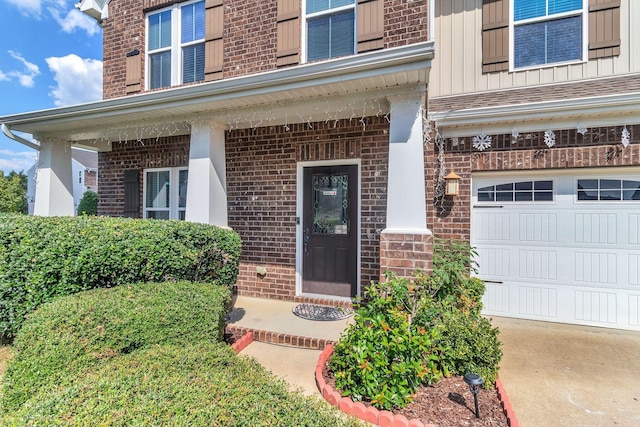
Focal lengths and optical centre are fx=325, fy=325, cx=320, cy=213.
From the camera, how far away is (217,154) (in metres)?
4.69

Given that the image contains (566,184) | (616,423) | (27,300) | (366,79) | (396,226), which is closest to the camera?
(616,423)

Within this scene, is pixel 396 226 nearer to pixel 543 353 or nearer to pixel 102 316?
pixel 543 353

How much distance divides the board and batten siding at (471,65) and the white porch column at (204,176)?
3571 millimetres

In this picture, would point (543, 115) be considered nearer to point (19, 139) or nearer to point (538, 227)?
point (538, 227)

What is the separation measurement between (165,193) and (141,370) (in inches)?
193

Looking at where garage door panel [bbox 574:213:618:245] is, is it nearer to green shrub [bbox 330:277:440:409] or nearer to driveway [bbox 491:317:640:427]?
driveway [bbox 491:317:640:427]

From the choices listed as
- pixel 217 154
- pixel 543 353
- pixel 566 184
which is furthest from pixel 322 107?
pixel 543 353

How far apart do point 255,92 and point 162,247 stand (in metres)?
2.08

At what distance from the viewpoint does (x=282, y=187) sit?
5.35 meters

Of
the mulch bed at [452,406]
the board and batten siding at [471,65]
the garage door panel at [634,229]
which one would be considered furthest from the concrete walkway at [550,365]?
the board and batten siding at [471,65]

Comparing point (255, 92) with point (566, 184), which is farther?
point (566, 184)

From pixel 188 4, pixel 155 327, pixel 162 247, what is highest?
pixel 188 4

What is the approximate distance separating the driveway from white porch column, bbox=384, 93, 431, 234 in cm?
170

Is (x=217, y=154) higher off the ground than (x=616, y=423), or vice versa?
(x=217, y=154)
